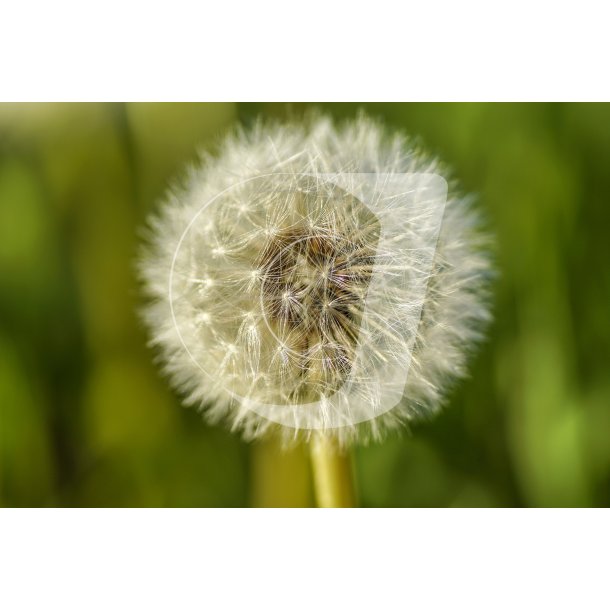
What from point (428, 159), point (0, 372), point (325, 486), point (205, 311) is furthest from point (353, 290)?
point (0, 372)

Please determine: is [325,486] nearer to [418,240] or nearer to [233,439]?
[233,439]
